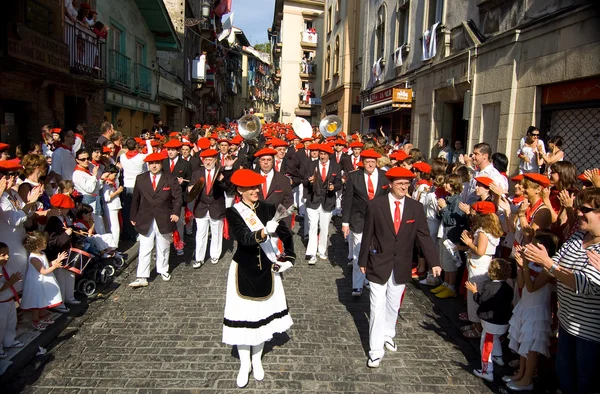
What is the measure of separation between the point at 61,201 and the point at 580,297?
573cm

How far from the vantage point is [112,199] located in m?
7.96

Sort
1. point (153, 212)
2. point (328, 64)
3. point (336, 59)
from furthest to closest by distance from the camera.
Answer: point (328, 64), point (336, 59), point (153, 212)

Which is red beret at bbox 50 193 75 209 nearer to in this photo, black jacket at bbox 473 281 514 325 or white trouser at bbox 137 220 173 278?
white trouser at bbox 137 220 173 278

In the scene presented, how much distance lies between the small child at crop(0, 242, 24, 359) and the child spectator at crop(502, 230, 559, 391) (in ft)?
16.4

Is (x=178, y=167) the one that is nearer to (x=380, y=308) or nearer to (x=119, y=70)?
(x=380, y=308)

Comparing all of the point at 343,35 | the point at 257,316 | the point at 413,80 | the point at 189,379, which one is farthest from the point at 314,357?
the point at 343,35

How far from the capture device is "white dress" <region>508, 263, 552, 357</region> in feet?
13.4

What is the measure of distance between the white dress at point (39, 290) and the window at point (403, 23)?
1575 centimetres

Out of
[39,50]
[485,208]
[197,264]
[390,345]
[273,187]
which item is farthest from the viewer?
[39,50]

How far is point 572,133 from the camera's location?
8.05 metres

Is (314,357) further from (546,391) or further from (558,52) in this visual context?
(558,52)

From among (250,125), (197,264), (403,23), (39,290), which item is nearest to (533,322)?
(39,290)

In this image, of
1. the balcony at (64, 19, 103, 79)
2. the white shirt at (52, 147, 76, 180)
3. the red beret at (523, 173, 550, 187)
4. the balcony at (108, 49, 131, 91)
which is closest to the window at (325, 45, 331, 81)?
the balcony at (108, 49, 131, 91)

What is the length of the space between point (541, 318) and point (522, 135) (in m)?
6.06
